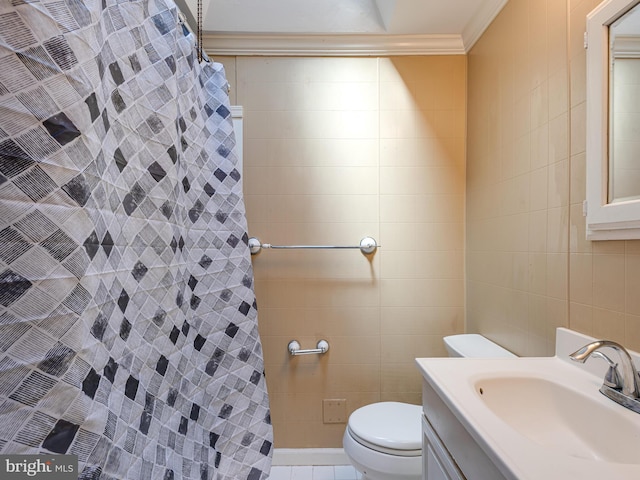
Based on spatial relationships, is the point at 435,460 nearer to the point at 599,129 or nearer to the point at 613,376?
the point at 613,376

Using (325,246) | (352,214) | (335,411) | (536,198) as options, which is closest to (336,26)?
(352,214)

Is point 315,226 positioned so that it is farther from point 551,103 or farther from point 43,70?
point 43,70

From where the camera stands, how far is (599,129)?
87 centimetres

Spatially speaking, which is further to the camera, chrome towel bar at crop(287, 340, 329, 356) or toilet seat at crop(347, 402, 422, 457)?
chrome towel bar at crop(287, 340, 329, 356)

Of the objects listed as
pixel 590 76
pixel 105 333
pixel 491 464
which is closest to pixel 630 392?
pixel 491 464

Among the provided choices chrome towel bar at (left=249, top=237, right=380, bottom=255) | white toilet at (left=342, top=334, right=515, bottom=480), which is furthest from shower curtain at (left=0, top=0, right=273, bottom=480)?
chrome towel bar at (left=249, top=237, right=380, bottom=255)

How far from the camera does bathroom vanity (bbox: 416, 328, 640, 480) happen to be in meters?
0.53

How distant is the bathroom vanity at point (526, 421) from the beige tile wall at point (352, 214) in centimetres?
76

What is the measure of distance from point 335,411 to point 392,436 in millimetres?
520

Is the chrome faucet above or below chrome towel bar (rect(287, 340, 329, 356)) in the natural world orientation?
above

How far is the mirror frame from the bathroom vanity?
318 millimetres

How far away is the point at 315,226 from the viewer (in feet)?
5.72

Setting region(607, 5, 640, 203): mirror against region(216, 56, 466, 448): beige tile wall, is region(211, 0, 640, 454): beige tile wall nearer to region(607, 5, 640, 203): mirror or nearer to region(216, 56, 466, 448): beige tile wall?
region(216, 56, 466, 448): beige tile wall

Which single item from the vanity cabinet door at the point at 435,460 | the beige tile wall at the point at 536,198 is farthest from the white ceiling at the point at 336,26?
the vanity cabinet door at the point at 435,460
